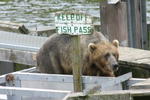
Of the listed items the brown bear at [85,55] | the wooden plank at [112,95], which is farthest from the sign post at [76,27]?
the brown bear at [85,55]

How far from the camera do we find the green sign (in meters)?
6.75

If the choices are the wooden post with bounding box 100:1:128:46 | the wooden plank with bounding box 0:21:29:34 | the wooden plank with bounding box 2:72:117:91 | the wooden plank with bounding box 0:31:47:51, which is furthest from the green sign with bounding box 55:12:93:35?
the wooden plank with bounding box 0:21:29:34

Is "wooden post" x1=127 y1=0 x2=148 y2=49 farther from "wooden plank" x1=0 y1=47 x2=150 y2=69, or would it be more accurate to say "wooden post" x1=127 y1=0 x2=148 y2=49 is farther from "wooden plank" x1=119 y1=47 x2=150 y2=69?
"wooden plank" x1=119 y1=47 x2=150 y2=69

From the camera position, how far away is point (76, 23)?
680 centimetres

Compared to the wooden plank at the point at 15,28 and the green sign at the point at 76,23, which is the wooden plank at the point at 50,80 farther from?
the wooden plank at the point at 15,28

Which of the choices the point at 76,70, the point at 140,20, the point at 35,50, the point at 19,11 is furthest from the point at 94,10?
the point at 76,70

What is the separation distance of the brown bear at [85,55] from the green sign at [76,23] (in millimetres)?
1368

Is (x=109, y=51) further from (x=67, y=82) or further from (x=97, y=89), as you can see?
(x=97, y=89)

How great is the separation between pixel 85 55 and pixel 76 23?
1.72 meters

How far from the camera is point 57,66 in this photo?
28.8ft

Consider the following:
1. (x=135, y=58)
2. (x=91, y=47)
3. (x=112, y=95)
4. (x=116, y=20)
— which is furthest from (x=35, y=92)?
(x=116, y=20)

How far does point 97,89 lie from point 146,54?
10.2ft

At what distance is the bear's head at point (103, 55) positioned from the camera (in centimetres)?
821

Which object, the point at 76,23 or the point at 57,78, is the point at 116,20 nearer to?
the point at 57,78
